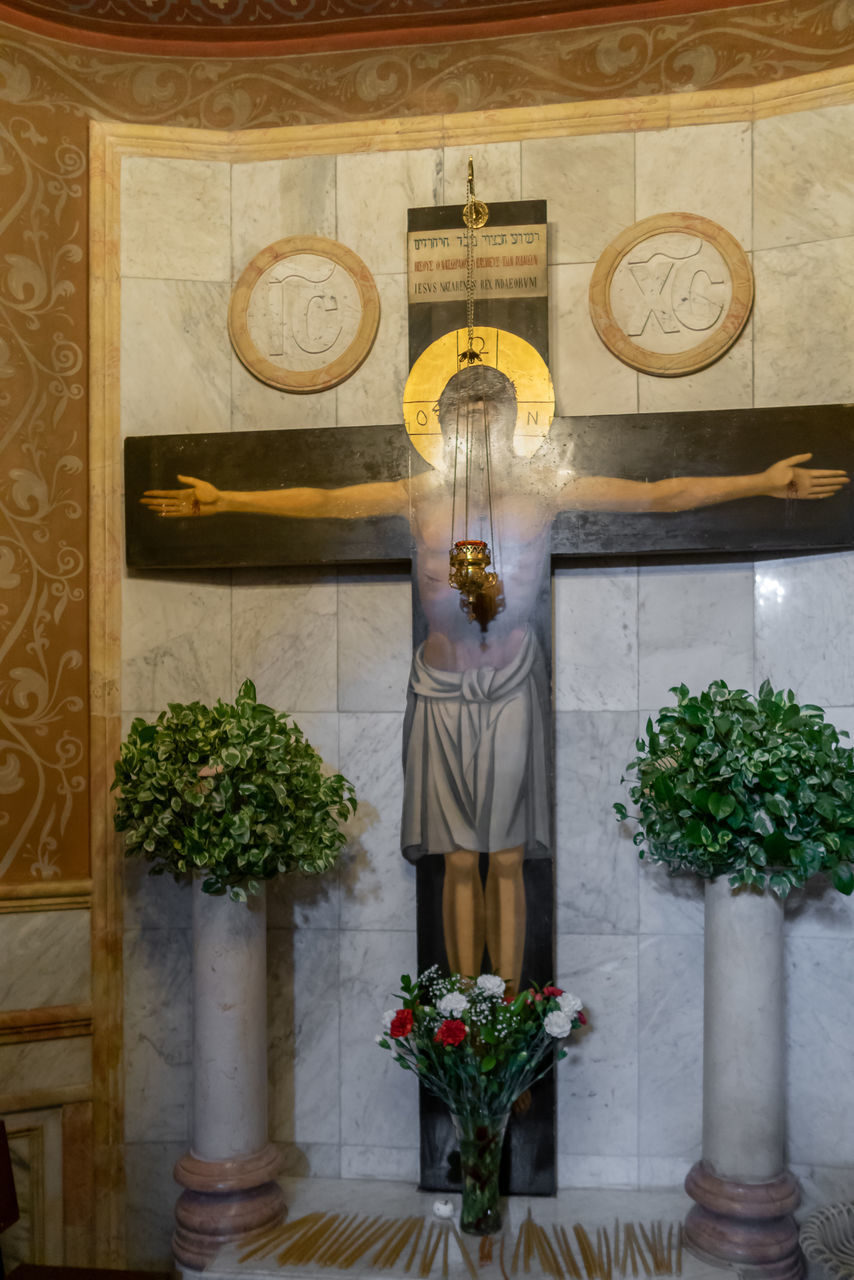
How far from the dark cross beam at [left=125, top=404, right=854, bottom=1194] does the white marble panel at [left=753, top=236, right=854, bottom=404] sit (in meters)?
0.24

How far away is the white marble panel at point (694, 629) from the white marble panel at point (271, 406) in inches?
48.7

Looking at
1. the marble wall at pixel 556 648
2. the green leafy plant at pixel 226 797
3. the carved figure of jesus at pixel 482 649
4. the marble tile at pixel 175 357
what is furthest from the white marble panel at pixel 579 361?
the green leafy plant at pixel 226 797

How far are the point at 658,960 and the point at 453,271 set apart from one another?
2.33m

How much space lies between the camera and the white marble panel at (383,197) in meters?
3.67

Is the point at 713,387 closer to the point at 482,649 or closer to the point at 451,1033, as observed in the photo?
the point at 482,649

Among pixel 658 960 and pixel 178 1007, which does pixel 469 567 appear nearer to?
pixel 658 960

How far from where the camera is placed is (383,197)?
12.1 feet

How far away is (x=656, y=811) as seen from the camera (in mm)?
3068

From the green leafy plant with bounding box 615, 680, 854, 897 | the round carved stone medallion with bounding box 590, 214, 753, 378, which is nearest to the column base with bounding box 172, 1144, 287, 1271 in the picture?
the green leafy plant with bounding box 615, 680, 854, 897

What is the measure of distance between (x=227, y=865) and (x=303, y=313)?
1852 millimetres

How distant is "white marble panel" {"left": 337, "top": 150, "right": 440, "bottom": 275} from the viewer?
3674mm

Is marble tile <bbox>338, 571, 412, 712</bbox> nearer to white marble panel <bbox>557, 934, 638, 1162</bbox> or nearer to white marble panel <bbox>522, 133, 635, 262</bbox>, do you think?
white marble panel <bbox>557, 934, 638, 1162</bbox>

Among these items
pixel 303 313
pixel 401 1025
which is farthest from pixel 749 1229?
pixel 303 313

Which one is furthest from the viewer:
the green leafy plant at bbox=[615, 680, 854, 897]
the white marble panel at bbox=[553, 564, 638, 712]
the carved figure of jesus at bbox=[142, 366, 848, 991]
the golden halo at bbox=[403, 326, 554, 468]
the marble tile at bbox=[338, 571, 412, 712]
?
the marble tile at bbox=[338, 571, 412, 712]
